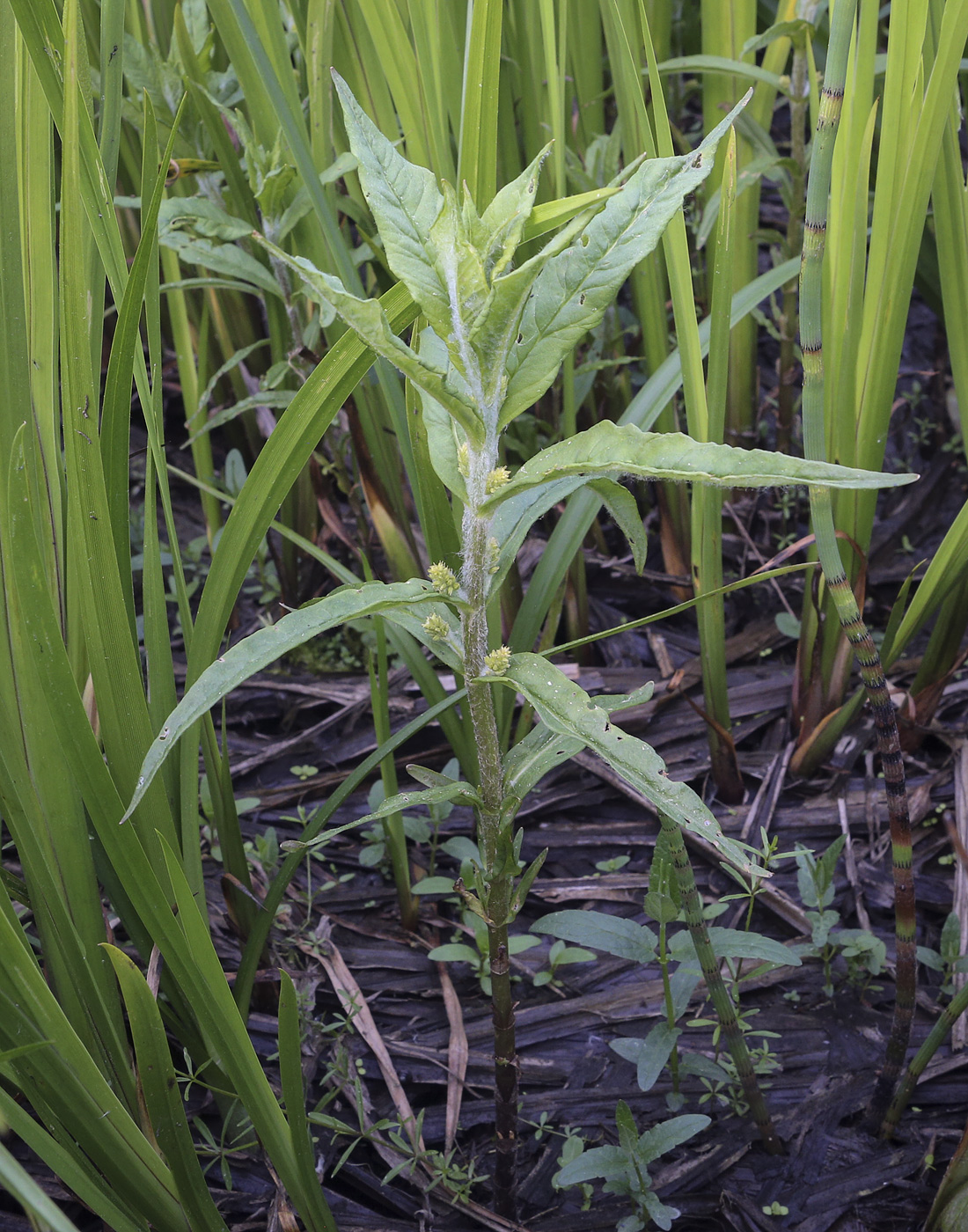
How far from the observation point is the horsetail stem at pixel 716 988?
76 cm

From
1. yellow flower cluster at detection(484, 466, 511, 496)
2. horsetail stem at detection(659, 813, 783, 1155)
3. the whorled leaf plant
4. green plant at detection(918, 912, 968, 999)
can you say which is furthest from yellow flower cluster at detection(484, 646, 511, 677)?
green plant at detection(918, 912, 968, 999)

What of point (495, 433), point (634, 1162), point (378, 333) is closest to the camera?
point (378, 333)

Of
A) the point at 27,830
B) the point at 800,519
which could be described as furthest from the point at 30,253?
the point at 800,519

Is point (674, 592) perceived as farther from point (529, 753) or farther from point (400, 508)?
point (529, 753)

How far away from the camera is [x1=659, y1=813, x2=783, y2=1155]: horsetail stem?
2.48 ft

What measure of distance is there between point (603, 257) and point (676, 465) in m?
0.15

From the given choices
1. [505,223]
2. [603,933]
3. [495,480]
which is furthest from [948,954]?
[505,223]

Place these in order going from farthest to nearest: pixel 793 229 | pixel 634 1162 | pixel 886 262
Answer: pixel 793 229 < pixel 886 262 < pixel 634 1162

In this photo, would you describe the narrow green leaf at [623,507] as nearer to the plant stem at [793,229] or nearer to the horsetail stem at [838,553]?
the horsetail stem at [838,553]

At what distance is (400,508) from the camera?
46.9 inches

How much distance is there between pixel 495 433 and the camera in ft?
1.94

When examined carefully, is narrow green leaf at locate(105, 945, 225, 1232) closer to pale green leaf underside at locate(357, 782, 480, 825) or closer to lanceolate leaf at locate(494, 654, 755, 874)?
pale green leaf underside at locate(357, 782, 480, 825)

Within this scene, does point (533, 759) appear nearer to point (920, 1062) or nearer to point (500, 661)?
point (500, 661)

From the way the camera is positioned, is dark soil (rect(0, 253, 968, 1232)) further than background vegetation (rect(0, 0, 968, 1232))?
Yes
